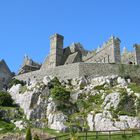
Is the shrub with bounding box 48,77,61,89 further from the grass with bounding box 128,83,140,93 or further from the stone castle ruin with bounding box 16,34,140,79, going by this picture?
the grass with bounding box 128,83,140,93

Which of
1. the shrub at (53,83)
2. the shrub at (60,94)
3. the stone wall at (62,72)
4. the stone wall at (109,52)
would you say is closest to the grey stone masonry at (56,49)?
the stone wall at (62,72)

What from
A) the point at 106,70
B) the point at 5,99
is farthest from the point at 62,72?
the point at 5,99

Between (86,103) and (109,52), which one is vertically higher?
(109,52)

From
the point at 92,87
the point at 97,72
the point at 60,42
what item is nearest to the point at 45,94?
the point at 92,87

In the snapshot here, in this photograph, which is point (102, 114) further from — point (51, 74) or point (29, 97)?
point (51, 74)

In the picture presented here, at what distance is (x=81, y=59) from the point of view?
258 ft

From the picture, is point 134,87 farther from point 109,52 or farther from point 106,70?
point 109,52

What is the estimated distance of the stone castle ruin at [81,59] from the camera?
6562cm

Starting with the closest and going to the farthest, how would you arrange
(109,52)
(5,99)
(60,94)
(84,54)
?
1. (60,94)
2. (5,99)
3. (109,52)
4. (84,54)

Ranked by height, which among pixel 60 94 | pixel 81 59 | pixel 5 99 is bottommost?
pixel 5 99

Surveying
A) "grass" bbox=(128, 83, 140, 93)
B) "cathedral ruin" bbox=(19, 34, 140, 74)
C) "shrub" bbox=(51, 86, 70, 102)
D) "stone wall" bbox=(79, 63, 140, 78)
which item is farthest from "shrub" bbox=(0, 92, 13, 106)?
"grass" bbox=(128, 83, 140, 93)

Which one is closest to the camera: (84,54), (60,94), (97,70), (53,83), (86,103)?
(60,94)

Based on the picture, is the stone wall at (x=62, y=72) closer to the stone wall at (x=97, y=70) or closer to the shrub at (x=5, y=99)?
the stone wall at (x=97, y=70)

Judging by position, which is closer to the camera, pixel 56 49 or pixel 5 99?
pixel 5 99
